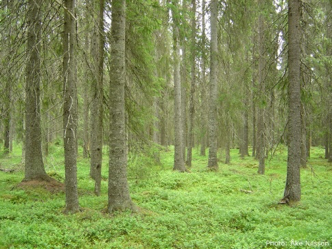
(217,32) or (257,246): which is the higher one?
(217,32)

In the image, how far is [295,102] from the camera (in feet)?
25.2

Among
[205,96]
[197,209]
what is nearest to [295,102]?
[197,209]

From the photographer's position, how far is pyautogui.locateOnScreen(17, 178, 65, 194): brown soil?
8.15m

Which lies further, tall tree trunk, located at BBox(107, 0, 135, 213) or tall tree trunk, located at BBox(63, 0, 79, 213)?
tall tree trunk, located at BBox(107, 0, 135, 213)

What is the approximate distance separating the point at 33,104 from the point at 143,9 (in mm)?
4799

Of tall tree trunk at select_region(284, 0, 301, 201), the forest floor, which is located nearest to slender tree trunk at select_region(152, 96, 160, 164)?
the forest floor

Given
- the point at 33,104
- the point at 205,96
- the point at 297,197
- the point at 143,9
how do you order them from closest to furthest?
the point at 143,9, the point at 297,197, the point at 33,104, the point at 205,96

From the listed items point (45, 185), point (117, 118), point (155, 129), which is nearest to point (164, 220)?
point (117, 118)

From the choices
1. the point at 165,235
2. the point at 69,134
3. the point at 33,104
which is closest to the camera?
the point at 165,235


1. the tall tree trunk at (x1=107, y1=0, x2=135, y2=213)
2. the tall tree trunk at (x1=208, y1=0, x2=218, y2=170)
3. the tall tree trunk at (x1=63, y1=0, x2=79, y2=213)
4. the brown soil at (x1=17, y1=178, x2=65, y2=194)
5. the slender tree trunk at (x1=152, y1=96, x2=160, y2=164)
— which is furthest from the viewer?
the tall tree trunk at (x1=208, y1=0, x2=218, y2=170)

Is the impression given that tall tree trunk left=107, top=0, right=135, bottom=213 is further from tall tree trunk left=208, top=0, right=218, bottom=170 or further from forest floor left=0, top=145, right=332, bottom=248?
tall tree trunk left=208, top=0, right=218, bottom=170

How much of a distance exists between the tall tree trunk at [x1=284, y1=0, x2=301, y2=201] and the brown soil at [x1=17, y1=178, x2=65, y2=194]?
7.22 metres

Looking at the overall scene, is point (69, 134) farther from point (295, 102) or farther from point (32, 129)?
point (295, 102)

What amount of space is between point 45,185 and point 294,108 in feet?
27.0
